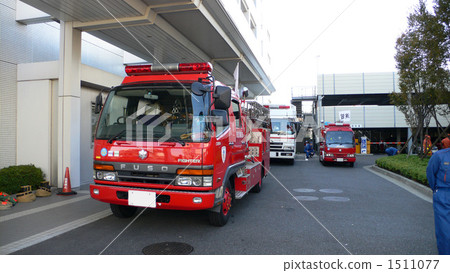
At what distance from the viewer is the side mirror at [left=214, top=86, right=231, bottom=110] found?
4695 millimetres

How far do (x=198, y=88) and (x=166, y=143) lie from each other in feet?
3.17

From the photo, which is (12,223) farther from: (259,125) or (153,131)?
(259,125)

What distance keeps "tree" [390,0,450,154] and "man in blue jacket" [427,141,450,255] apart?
935cm

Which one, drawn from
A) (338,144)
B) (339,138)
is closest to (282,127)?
(338,144)

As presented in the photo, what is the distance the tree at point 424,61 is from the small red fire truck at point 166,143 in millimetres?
10217

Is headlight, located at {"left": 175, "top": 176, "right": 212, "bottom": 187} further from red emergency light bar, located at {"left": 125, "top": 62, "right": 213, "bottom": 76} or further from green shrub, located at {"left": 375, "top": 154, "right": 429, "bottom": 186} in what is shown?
green shrub, located at {"left": 375, "top": 154, "right": 429, "bottom": 186}

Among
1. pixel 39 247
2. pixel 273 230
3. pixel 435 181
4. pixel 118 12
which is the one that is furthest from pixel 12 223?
pixel 435 181

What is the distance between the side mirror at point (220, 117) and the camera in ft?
15.9

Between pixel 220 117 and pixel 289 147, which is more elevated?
pixel 220 117

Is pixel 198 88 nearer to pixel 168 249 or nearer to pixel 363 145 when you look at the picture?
pixel 168 249

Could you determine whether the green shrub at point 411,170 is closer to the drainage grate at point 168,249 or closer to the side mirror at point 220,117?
the side mirror at point 220,117

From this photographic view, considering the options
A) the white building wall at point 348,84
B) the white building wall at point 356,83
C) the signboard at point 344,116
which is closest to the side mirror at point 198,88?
the signboard at point 344,116

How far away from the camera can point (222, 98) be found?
15.4ft

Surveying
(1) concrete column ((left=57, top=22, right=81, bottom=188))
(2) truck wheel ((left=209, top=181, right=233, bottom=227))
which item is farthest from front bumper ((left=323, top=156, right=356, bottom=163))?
(1) concrete column ((left=57, top=22, right=81, bottom=188))
